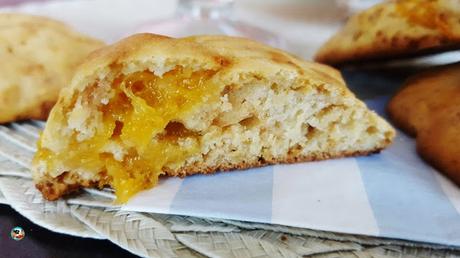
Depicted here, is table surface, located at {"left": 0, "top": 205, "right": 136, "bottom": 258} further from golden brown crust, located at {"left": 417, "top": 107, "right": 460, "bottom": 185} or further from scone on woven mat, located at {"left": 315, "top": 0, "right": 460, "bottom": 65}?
scone on woven mat, located at {"left": 315, "top": 0, "right": 460, "bottom": 65}

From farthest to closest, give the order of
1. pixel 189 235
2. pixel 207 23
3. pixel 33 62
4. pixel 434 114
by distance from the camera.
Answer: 1. pixel 207 23
2. pixel 33 62
3. pixel 434 114
4. pixel 189 235

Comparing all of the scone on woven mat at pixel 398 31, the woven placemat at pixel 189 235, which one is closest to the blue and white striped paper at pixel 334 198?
the woven placemat at pixel 189 235

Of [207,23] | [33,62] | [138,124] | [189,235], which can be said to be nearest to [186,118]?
[138,124]

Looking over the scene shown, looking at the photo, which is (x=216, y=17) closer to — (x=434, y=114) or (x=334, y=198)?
(x=434, y=114)

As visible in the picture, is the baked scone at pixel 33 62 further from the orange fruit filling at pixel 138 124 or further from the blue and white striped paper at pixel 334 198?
the blue and white striped paper at pixel 334 198

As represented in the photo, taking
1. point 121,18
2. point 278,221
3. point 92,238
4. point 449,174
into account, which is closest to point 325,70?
point 449,174

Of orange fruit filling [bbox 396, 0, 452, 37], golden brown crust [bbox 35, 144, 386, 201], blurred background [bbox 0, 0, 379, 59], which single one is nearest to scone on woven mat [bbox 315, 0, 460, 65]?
orange fruit filling [bbox 396, 0, 452, 37]

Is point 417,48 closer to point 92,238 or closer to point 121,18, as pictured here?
point 92,238
